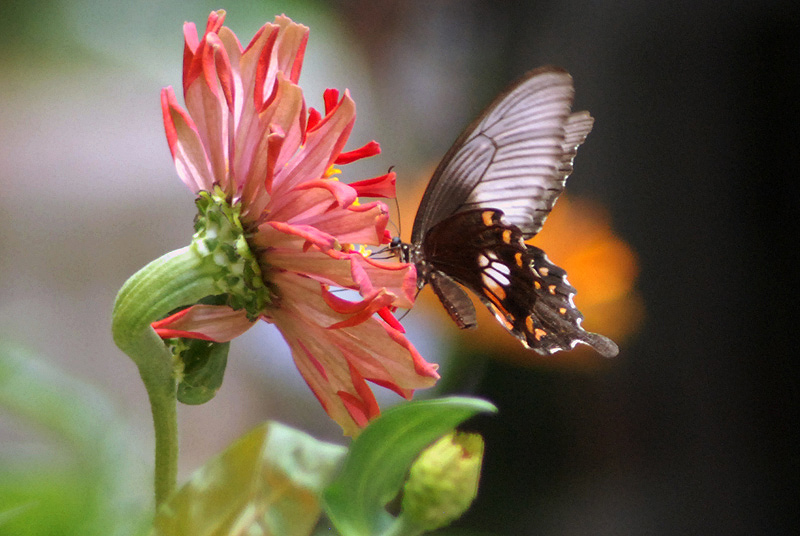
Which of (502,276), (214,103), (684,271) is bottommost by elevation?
(684,271)

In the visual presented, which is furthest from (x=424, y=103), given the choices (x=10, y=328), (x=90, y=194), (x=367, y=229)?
(x=367, y=229)

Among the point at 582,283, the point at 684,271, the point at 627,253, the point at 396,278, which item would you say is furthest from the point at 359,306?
the point at 684,271

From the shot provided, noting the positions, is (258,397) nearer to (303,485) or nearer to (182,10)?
(182,10)

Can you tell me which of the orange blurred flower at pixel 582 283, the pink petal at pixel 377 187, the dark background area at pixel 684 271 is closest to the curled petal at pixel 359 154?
the pink petal at pixel 377 187

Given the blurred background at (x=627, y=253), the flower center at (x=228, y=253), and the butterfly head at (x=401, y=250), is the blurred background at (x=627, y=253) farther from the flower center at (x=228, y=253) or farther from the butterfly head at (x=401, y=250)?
the flower center at (x=228, y=253)

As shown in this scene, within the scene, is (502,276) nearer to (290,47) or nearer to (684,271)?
(290,47)

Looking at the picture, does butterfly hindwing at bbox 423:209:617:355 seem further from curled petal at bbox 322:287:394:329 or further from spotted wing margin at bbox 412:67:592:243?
curled petal at bbox 322:287:394:329
